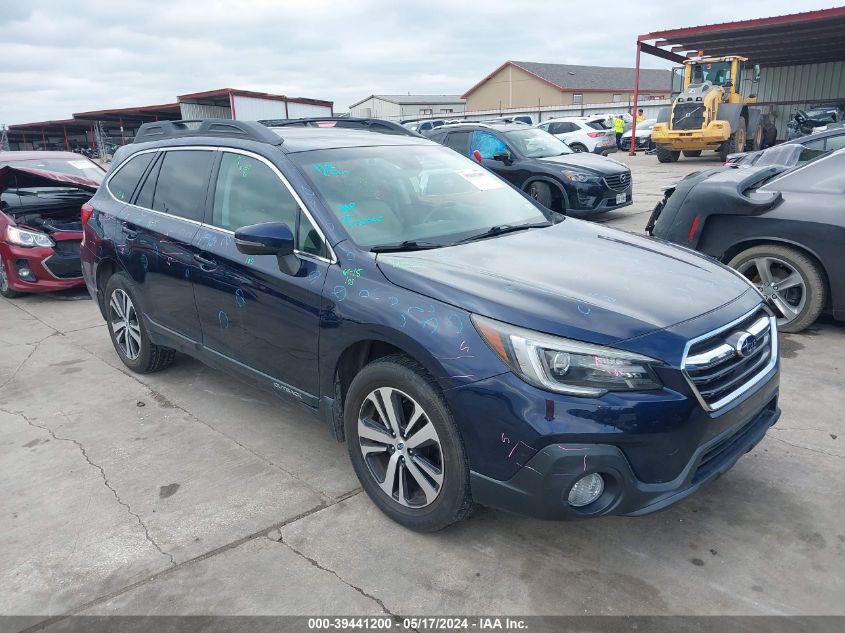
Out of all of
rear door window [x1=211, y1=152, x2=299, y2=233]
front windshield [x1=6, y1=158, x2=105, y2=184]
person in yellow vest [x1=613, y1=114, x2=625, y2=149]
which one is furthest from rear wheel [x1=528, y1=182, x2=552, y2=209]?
person in yellow vest [x1=613, y1=114, x2=625, y2=149]

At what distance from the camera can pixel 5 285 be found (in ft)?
25.5

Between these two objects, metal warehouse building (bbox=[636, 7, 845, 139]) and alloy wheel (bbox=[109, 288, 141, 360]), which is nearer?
alloy wheel (bbox=[109, 288, 141, 360])

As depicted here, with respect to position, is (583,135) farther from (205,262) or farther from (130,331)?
(205,262)

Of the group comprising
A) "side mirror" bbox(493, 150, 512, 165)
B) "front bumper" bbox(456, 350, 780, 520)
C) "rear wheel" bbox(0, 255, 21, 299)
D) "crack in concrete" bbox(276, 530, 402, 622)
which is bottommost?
"crack in concrete" bbox(276, 530, 402, 622)

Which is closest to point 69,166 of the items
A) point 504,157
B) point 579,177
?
point 504,157

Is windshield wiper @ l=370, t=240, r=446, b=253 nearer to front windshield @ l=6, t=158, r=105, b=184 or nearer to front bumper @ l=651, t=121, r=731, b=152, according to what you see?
front windshield @ l=6, t=158, r=105, b=184

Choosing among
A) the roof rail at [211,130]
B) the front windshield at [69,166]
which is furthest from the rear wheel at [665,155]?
the roof rail at [211,130]

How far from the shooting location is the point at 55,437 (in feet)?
13.1

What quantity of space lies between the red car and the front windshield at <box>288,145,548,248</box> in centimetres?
536

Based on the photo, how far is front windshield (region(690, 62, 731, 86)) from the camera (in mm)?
20000

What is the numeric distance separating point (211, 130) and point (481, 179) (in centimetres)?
175

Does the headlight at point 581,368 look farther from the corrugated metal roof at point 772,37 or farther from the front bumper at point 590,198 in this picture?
the corrugated metal roof at point 772,37

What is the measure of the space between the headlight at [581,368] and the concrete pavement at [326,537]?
2.74ft

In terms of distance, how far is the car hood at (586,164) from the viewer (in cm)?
990
